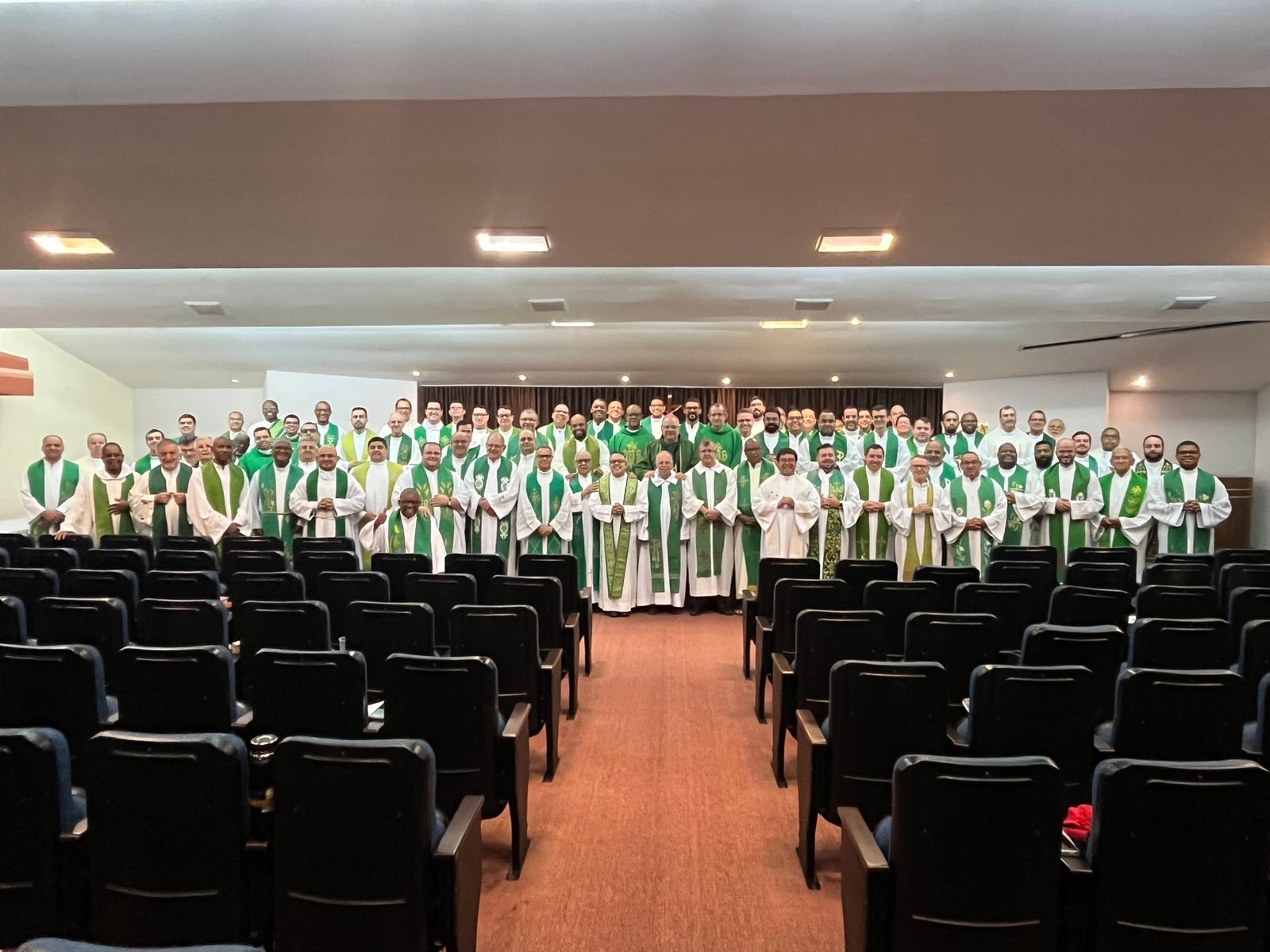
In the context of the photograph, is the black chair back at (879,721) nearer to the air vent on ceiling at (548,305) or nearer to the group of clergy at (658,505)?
the group of clergy at (658,505)

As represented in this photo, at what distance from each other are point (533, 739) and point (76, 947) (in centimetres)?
334

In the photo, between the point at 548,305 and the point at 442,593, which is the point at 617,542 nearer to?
the point at 548,305

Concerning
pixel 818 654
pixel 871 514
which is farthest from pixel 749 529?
pixel 818 654

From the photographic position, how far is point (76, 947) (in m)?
A: 1.25

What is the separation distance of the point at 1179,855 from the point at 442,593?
3.80 meters

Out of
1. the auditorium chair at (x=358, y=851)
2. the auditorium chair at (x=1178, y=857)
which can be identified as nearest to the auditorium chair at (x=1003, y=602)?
the auditorium chair at (x=1178, y=857)

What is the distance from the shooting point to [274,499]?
844cm

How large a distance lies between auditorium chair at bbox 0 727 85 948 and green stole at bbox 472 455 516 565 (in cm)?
631

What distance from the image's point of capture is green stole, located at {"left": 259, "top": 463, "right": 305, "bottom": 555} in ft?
27.6

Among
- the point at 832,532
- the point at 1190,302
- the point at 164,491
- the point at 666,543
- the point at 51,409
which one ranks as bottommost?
the point at 666,543

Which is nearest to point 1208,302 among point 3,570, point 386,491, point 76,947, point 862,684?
point 862,684

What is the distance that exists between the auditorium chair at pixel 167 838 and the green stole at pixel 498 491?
6328mm

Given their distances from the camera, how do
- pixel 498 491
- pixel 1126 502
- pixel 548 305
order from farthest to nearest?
pixel 1126 502, pixel 498 491, pixel 548 305

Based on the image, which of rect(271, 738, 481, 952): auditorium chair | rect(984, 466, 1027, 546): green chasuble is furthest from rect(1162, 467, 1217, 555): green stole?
rect(271, 738, 481, 952): auditorium chair
